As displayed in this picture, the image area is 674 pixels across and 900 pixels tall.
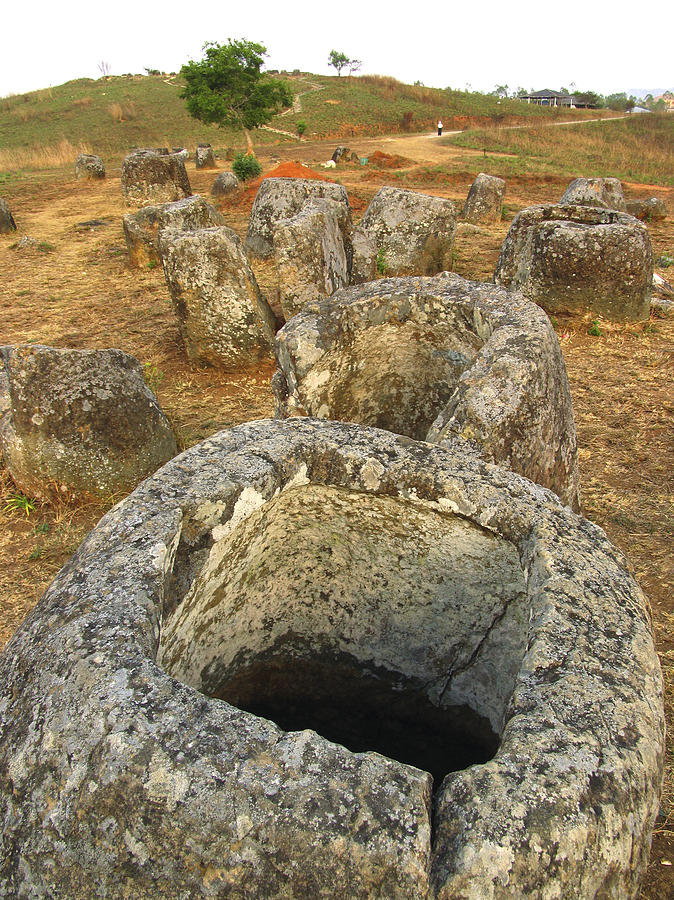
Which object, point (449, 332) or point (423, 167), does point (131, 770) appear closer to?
point (449, 332)

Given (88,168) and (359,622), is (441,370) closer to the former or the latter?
(359,622)

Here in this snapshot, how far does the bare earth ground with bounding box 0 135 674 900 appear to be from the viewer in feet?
12.1

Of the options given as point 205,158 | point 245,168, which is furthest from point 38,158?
point 245,168

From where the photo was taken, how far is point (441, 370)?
11.0 ft

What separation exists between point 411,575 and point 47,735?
1.16m

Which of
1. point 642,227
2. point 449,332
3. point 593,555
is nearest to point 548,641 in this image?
point 593,555

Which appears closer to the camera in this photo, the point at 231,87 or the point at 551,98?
the point at 231,87

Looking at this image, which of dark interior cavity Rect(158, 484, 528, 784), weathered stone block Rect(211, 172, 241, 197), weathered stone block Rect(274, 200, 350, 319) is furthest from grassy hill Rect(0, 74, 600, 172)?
dark interior cavity Rect(158, 484, 528, 784)

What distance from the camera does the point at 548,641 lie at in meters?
1.40

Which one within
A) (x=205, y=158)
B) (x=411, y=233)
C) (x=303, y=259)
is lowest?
(x=411, y=233)

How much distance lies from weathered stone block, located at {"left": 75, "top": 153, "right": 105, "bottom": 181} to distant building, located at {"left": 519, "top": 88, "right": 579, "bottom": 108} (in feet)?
129

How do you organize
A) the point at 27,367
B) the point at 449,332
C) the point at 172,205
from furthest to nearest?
the point at 172,205, the point at 27,367, the point at 449,332

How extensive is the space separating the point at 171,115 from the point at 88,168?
14978mm

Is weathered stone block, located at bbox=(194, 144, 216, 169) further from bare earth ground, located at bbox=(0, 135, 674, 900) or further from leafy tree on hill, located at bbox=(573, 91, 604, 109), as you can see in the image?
leafy tree on hill, located at bbox=(573, 91, 604, 109)
